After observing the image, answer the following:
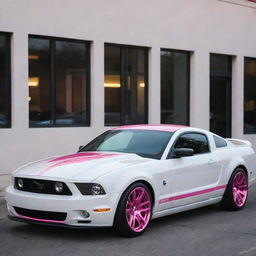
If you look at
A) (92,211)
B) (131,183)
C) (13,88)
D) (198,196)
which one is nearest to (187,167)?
(198,196)

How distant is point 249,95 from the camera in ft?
65.9

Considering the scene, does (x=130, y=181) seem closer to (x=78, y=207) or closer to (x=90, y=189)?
(x=90, y=189)

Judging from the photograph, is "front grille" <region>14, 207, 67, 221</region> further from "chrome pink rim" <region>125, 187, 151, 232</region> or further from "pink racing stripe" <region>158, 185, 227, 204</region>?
"pink racing stripe" <region>158, 185, 227, 204</region>

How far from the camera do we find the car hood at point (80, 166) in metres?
6.99

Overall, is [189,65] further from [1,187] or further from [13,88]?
[1,187]

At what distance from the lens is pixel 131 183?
281 inches

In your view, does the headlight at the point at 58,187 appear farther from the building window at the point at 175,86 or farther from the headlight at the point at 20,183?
the building window at the point at 175,86

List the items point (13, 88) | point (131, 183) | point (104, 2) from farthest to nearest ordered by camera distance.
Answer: point (104, 2) < point (13, 88) < point (131, 183)

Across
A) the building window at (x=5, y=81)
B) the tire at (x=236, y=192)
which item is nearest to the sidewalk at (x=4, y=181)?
the building window at (x=5, y=81)

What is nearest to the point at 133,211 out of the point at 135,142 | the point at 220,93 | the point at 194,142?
the point at 135,142

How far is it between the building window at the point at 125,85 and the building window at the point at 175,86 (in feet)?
2.58

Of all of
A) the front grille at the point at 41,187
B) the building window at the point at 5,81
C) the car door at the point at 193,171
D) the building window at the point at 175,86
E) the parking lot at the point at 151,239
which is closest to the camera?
the parking lot at the point at 151,239

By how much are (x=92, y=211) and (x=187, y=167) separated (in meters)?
1.92

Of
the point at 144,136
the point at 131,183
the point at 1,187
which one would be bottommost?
the point at 1,187
